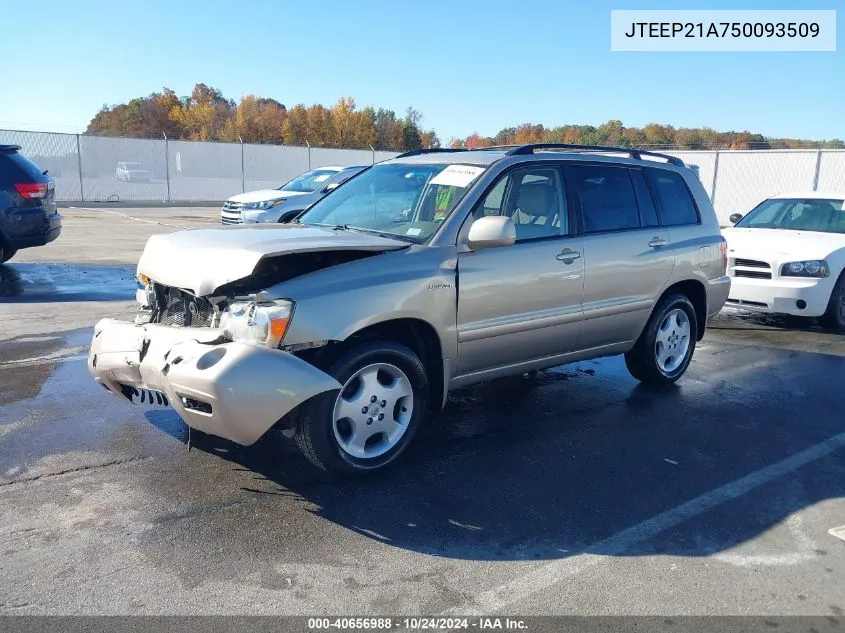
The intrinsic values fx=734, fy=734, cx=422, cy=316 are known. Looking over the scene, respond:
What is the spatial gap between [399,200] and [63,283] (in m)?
7.19

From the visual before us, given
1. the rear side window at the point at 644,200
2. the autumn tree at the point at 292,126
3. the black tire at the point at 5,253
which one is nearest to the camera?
the rear side window at the point at 644,200

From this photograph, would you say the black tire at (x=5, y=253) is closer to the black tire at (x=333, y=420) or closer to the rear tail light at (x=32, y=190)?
the rear tail light at (x=32, y=190)

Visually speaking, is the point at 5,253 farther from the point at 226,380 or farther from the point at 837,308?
the point at 837,308

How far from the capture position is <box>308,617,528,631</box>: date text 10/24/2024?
2861mm

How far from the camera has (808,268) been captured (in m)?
8.54

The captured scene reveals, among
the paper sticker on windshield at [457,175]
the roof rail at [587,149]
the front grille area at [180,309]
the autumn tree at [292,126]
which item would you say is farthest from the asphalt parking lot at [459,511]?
the autumn tree at [292,126]

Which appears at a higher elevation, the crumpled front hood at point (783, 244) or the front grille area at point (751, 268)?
the crumpled front hood at point (783, 244)

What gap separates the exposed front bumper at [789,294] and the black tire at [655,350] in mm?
2819

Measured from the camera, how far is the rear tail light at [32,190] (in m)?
9.98

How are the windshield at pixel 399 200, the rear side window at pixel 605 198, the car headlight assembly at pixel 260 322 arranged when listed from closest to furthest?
the car headlight assembly at pixel 260 322 < the windshield at pixel 399 200 < the rear side window at pixel 605 198

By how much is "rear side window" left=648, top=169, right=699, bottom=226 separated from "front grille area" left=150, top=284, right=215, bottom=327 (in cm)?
381

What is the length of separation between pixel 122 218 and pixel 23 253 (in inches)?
366

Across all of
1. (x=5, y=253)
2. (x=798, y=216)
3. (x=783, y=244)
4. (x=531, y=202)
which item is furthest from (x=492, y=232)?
(x=5, y=253)

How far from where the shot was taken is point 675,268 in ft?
19.7
